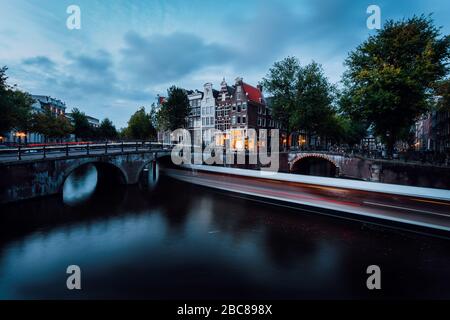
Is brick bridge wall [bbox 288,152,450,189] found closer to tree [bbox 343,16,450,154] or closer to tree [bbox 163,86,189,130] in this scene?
tree [bbox 343,16,450,154]

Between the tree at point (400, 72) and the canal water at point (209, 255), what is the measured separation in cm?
1836

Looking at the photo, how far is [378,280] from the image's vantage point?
276 inches

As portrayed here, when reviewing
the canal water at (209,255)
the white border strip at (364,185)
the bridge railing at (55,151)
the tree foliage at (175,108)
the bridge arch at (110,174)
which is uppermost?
the tree foliage at (175,108)

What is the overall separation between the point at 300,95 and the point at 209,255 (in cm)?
3566

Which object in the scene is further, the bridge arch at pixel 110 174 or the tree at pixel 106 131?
the tree at pixel 106 131

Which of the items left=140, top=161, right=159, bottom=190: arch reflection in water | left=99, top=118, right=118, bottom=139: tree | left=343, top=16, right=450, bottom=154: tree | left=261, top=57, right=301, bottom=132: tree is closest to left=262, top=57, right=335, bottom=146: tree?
left=261, top=57, right=301, bottom=132: tree

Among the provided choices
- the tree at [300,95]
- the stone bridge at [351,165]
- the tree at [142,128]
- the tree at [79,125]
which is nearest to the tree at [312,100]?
the tree at [300,95]

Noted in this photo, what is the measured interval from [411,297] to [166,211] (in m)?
13.7

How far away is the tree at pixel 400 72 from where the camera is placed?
23.4 meters

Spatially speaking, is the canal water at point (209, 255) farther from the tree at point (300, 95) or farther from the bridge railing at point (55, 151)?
the tree at point (300, 95)

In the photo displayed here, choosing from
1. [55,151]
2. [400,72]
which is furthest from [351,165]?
[55,151]

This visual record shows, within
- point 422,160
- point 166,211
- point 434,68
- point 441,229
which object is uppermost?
point 434,68

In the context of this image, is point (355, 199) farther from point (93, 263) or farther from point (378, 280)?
point (93, 263)
